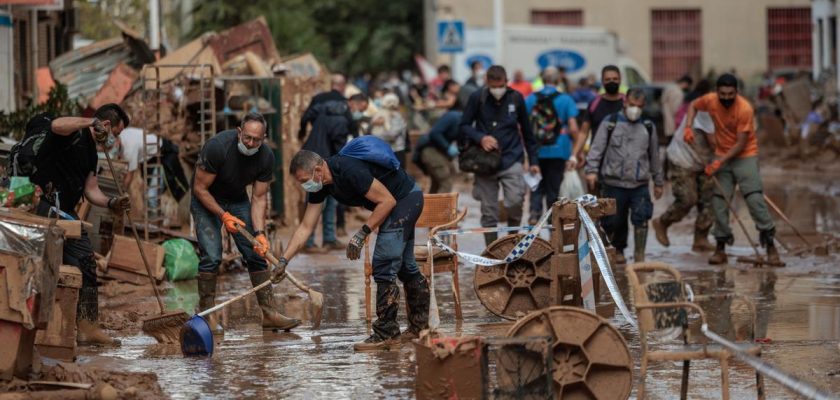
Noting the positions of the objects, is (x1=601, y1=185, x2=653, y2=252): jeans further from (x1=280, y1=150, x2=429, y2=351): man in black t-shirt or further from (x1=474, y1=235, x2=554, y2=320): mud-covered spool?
(x1=280, y1=150, x2=429, y2=351): man in black t-shirt

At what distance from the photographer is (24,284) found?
28.0ft

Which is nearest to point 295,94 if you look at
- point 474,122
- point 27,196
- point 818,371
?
point 474,122

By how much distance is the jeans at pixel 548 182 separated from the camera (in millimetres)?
17109

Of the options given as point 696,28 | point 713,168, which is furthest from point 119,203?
point 696,28

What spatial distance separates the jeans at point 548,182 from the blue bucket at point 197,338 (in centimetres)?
731

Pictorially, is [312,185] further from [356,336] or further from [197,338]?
[356,336]

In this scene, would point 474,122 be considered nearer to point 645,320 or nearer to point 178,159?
point 178,159

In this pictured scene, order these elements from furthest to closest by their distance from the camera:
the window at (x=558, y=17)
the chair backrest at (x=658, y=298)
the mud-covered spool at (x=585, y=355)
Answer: the window at (x=558, y=17) → the mud-covered spool at (x=585, y=355) → the chair backrest at (x=658, y=298)

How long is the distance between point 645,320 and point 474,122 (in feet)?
23.5

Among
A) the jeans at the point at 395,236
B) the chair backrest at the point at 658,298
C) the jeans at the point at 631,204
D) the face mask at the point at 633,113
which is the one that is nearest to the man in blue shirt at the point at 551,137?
the jeans at the point at 631,204

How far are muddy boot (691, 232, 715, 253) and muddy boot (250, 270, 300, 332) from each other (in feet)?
20.2

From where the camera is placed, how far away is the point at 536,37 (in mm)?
38375

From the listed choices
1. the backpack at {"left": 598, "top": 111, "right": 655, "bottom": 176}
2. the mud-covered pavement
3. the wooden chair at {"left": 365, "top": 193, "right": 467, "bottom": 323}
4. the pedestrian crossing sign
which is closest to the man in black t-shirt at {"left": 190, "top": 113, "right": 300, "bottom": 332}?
the mud-covered pavement

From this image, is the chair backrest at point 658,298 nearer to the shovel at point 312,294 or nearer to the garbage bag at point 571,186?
the shovel at point 312,294
